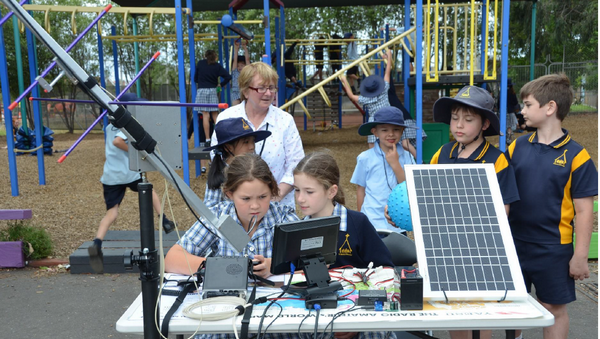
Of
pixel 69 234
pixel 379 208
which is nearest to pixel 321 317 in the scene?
pixel 379 208

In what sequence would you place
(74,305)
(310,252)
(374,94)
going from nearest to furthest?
1. (310,252)
2. (74,305)
3. (374,94)

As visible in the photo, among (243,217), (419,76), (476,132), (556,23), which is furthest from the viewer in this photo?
(556,23)

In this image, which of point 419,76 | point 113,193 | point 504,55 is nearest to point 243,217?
point 113,193

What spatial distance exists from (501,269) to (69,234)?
5.43 m

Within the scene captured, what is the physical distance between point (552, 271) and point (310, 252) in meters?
1.41

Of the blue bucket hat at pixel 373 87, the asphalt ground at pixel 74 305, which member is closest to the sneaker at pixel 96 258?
the asphalt ground at pixel 74 305

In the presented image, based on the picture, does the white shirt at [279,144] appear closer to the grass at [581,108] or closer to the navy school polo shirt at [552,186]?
the navy school polo shirt at [552,186]

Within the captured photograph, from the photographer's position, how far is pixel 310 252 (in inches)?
92.0

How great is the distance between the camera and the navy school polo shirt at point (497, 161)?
2.80m

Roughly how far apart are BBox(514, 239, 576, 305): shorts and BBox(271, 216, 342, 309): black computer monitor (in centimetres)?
123

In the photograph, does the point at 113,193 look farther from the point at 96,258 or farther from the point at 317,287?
the point at 317,287

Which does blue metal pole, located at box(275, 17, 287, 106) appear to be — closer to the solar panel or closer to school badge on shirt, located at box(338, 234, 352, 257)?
school badge on shirt, located at box(338, 234, 352, 257)

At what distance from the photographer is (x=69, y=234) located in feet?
20.8

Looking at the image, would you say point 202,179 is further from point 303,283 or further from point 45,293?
point 303,283
